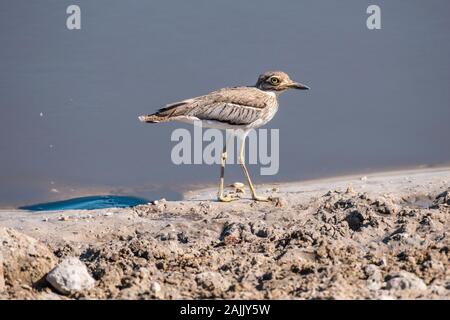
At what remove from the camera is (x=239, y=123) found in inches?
356

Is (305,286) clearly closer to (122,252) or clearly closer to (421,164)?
(122,252)

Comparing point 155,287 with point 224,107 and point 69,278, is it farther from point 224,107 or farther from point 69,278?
point 224,107

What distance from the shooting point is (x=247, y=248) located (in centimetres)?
727

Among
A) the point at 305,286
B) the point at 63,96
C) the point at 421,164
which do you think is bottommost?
the point at 305,286

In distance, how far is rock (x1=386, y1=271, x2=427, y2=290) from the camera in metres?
6.23

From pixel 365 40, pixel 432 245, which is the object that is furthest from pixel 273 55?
pixel 432 245

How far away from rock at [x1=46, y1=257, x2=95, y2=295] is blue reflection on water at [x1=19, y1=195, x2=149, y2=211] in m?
2.71

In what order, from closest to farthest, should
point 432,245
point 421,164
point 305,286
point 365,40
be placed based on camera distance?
point 305,286, point 432,245, point 421,164, point 365,40

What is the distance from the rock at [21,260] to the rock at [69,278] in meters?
0.19

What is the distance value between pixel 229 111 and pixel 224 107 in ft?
0.23

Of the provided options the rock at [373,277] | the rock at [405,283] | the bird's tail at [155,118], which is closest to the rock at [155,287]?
the rock at [373,277]

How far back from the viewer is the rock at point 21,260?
659cm

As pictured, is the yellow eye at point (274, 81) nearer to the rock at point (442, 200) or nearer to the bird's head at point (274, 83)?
the bird's head at point (274, 83)

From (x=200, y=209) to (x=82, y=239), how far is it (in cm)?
122
